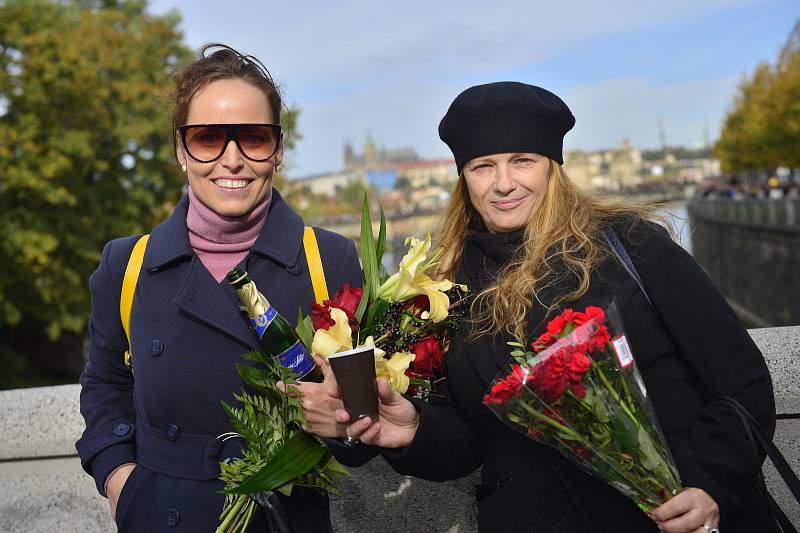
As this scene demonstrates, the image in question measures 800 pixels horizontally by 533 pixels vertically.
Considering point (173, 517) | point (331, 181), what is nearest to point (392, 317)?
point (173, 517)

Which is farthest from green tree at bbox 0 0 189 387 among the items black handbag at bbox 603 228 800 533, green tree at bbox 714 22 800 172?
green tree at bbox 714 22 800 172

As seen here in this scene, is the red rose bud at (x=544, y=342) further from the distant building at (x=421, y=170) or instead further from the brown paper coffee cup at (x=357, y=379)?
the distant building at (x=421, y=170)

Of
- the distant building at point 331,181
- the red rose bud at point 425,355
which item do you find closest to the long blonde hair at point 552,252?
the red rose bud at point 425,355

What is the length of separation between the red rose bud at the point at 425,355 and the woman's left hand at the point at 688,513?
0.61 metres

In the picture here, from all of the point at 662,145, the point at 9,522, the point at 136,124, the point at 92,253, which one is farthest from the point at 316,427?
the point at 662,145

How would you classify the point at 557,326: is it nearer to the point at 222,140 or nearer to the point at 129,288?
the point at 222,140

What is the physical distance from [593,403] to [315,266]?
2.91ft

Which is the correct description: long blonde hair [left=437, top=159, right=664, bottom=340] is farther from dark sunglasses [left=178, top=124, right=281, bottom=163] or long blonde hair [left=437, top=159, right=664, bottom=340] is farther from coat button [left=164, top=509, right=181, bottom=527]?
coat button [left=164, top=509, right=181, bottom=527]

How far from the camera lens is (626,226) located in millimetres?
2180

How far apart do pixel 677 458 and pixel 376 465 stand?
1201 mm

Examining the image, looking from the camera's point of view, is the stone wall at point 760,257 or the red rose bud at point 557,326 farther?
the stone wall at point 760,257

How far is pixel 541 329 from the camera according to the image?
7.01ft

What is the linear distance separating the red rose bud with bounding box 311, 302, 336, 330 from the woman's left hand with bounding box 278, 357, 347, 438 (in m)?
0.09

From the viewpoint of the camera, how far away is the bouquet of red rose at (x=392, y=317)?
6.56 feet
